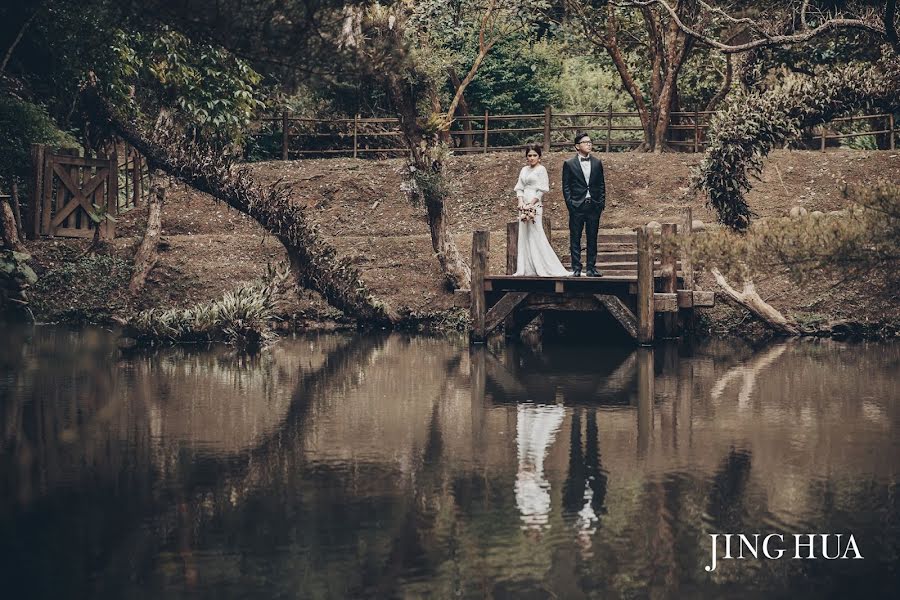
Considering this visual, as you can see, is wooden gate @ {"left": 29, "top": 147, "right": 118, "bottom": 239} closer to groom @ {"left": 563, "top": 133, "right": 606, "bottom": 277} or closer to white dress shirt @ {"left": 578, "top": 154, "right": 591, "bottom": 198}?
groom @ {"left": 563, "top": 133, "right": 606, "bottom": 277}

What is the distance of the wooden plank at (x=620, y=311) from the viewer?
63.0ft

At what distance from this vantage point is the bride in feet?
64.4

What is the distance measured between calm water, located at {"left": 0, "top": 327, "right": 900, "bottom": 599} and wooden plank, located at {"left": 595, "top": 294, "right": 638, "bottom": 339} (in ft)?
11.6

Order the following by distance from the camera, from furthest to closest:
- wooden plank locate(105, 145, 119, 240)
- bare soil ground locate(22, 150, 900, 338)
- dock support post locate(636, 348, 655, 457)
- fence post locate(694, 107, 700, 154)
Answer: fence post locate(694, 107, 700, 154) → bare soil ground locate(22, 150, 900, 338) → wooden plank locate(105, 145, 119, 240) → dock support post locate(636, 348, 655, 457)

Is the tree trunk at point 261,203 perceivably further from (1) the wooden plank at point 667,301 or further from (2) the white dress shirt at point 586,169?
(1) the wooden plank at point 667,301

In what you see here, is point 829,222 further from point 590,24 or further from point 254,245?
point 590,24

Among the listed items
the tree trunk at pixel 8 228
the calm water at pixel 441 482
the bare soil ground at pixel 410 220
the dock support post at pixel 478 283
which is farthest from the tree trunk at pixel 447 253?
the tree trunk at pixel 8 228

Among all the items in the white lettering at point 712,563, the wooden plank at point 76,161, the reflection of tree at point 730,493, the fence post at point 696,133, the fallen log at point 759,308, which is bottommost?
the white lettering at point 712,563

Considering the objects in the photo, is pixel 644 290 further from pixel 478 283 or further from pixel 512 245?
pixel 512 245

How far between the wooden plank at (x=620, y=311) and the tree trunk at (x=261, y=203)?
5629 mm

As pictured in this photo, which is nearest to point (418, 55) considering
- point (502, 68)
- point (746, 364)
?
point (746, 364)

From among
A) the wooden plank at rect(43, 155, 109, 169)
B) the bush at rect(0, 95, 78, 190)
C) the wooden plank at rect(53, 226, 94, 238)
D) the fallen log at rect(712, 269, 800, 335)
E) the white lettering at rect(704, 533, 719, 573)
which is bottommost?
the white lettering at rect(704, 533, 719, 573)

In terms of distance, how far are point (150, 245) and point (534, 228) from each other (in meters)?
11.2

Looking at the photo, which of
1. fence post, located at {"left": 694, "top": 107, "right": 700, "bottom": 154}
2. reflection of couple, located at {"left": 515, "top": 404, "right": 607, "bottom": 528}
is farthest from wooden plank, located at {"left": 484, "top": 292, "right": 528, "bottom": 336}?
fence post, located at {"left": 694, "top": 107, "right": 700, "bottom": 154}
